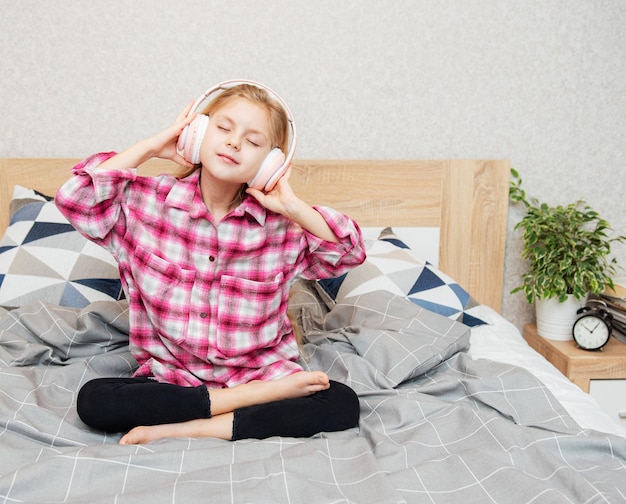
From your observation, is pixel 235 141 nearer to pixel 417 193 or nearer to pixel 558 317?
pixel 417 193

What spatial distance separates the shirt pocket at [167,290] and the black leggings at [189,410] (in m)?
0.14

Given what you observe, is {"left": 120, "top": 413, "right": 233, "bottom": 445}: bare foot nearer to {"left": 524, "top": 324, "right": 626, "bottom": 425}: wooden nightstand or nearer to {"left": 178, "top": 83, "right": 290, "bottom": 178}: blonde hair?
{"left": 178, "top": 83, "right": 290, "bottom": 178}: blonde hair

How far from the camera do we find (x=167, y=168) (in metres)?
1.91

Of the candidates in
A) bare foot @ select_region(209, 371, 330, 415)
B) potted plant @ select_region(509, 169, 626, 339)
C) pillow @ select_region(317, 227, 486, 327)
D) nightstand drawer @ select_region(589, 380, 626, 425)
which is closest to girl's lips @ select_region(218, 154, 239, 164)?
bare foot @ select_region(209, 371, 330, 415)

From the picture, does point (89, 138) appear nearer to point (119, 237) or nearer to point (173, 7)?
point (173, 7)

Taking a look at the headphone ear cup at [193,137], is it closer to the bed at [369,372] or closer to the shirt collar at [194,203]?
the shirt collar at [194,203]

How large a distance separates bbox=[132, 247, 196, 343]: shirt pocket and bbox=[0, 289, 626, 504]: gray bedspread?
0.20 metres

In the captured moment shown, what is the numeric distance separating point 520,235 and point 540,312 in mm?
300

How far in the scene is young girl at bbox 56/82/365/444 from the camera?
1.12m

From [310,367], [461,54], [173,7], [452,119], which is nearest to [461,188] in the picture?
[452,119]

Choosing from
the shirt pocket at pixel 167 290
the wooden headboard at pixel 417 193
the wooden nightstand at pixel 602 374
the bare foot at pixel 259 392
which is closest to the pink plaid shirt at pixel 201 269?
the shirt pocket at pixel 167 290

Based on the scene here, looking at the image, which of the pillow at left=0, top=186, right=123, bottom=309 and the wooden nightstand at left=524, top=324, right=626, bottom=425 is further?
the wooden nightstand at left=524, top=324, right=626, bottom=425

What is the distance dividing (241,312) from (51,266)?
67 cm

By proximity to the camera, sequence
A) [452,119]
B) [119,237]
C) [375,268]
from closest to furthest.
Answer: [119,237]
[375,268]
[452,119]
